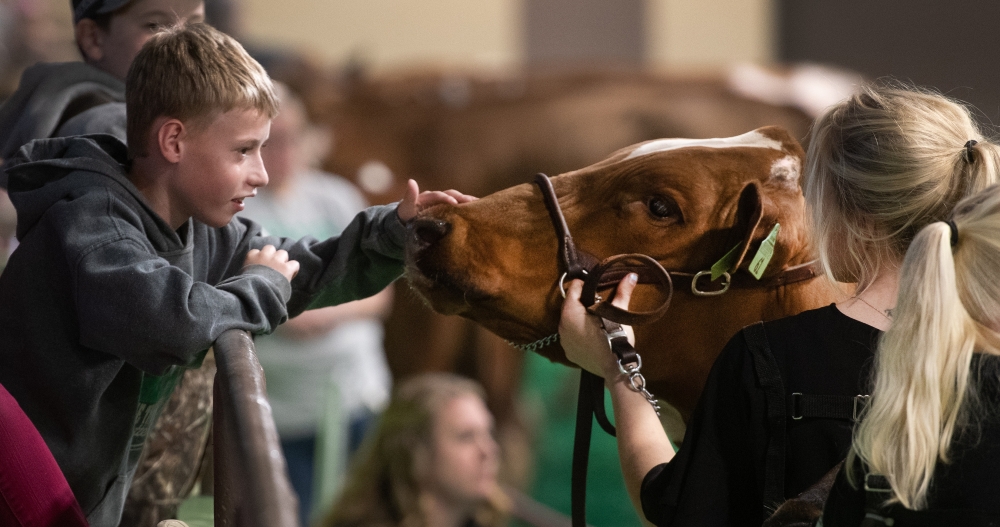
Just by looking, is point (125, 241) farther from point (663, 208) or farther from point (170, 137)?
point (663, 208)

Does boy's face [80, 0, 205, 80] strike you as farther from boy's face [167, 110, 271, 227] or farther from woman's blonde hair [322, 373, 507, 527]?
woman's blonde hair [322, 373, 507, 527]

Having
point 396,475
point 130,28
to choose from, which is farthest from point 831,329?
point 396,475

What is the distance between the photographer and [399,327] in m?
5.40

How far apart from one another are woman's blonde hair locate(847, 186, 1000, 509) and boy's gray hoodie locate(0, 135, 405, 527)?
0.76 metres

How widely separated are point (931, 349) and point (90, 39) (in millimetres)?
1517

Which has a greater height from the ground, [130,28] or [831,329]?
[130,28]

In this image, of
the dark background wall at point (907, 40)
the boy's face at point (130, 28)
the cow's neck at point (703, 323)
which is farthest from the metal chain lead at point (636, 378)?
the dark background wall at point (907, 40)

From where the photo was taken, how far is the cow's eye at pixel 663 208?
5.33ft

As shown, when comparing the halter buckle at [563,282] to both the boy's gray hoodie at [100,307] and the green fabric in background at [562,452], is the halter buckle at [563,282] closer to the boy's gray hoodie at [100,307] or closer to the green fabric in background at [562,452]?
the boy's gray hoodie at [100,307]

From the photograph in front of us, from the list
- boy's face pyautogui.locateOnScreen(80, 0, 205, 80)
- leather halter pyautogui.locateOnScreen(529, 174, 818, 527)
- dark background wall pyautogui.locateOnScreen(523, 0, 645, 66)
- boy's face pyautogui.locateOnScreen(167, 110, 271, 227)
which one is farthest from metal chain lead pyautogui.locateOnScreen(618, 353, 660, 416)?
dark background wall pyautogui.locateOnScreen(523, 0, 645, 66)

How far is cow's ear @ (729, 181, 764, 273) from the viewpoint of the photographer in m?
1.54

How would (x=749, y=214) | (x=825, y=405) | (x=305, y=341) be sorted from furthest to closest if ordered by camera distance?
1. (x=305, y=341)
2. (x=749, y=214)
3. (x=825, y=405)

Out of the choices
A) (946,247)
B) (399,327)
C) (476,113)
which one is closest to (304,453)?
(399,327)

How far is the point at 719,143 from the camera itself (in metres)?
1.68
